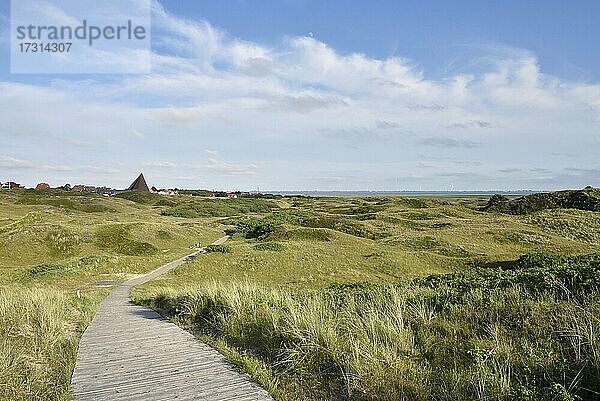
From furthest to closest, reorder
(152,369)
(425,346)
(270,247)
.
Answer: (270,247) < (152,369) < (425,346)

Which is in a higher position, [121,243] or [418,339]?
[418,339]

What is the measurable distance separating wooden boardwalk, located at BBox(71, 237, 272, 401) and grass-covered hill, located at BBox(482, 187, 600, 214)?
56.2 meters

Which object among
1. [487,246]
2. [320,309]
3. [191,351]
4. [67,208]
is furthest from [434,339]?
[67,208]

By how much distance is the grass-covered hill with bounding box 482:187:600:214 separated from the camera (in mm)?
56125

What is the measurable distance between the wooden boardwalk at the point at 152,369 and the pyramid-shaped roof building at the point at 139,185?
14720 centimetres

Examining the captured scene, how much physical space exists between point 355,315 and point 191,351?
269 cm

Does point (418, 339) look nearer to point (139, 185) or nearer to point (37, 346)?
point (37, 346)

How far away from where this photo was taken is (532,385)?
4.93 meters

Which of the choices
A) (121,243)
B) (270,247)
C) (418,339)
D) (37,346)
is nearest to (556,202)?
(270,247)

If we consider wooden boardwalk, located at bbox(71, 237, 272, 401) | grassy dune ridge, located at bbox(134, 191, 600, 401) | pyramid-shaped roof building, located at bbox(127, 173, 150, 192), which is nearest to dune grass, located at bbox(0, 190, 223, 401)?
wooden boardwalk, located at bbox(71, 237, 272, 401)

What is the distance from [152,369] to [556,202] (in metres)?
65.6

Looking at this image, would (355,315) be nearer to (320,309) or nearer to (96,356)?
(320,309)

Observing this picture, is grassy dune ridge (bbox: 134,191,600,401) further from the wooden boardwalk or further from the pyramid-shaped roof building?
the pyramid-shaped roof building

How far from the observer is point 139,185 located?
5920 inches
